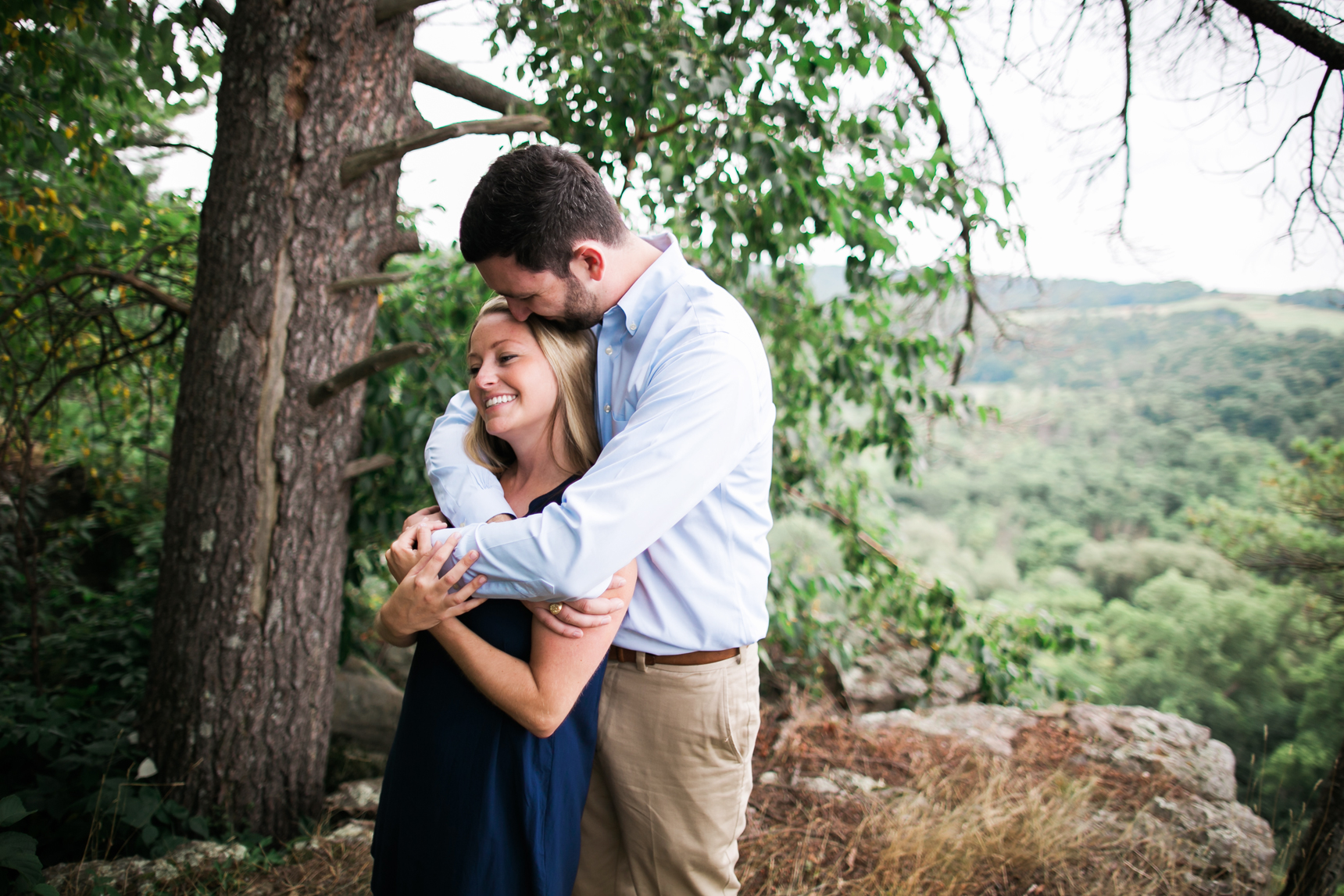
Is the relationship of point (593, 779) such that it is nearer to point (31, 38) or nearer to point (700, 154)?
point (700, 154)

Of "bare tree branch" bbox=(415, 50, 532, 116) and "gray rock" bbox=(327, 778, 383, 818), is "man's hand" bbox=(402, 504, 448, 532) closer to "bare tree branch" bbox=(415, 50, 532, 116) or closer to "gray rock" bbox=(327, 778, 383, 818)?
"gray rock" bbox=(327, 778, 383, 818)

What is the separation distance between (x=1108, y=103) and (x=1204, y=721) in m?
13.3

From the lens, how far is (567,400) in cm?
152

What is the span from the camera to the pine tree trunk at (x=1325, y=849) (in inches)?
93.5

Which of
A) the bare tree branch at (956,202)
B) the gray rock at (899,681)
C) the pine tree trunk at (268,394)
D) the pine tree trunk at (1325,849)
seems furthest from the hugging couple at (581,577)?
the gray rock at (899,681)

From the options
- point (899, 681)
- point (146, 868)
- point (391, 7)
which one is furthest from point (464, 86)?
point (899, 681)

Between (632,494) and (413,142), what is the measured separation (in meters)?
1.75

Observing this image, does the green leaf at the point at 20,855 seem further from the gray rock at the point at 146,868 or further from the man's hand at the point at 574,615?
the man's hand at the point at 574,615

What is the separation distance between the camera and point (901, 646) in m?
5.61

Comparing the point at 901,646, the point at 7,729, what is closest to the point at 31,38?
the point at 7,729

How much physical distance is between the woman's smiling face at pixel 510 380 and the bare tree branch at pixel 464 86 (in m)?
1.65

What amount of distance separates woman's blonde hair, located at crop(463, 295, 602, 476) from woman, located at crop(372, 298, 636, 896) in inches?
2.6

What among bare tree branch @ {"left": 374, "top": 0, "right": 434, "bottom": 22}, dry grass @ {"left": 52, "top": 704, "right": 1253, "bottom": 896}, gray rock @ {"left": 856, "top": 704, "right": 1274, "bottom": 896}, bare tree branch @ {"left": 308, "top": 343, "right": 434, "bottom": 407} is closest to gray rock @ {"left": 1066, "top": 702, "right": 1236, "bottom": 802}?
gray rock @ {"left": 856, "top": 704, "right": 1274, "bottom": 896}

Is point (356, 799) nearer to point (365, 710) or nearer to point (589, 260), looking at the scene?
point (365, 710)
